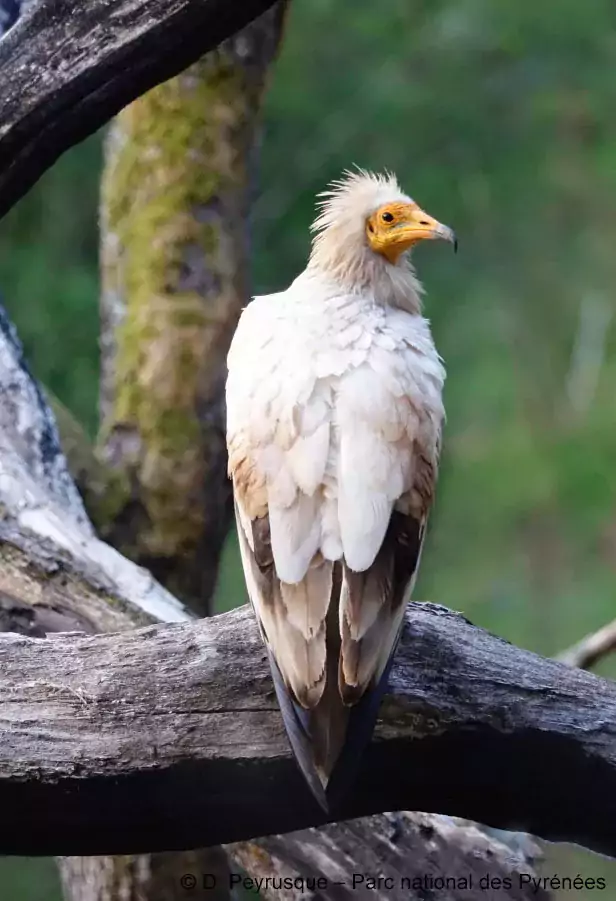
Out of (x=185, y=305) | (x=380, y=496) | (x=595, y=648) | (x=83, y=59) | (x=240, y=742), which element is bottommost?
(x=240, y=742)

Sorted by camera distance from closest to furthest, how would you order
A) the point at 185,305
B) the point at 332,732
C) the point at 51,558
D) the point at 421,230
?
the point at 332,732 < the point at 421,230 < the point at 51,558 < the point at 185,305

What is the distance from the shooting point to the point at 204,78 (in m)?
2.78

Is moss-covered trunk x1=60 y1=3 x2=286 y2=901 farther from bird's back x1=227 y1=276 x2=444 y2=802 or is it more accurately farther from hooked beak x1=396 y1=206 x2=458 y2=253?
bird's back x1=227 y1=276 x2=444 y2=802

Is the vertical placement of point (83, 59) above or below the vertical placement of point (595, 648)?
above

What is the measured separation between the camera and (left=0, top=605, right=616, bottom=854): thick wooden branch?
1.20 meters

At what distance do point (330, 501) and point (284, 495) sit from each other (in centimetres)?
5

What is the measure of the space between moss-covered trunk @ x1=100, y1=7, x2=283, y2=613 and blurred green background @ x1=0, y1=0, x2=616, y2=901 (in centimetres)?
77

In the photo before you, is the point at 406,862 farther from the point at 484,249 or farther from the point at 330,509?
the point at 484,249

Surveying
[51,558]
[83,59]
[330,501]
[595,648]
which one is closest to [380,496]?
[330,501]

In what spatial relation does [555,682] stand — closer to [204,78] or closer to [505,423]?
[204,78]

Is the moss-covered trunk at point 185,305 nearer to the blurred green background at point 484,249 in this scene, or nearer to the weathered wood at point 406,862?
the blurred green background at point 484,249

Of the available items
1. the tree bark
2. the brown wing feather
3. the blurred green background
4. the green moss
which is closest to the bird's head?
the brown wing feather

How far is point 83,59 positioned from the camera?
154cm

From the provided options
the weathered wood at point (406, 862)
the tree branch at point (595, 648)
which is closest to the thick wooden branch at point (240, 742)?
the weathered wood at point (406, 862)
